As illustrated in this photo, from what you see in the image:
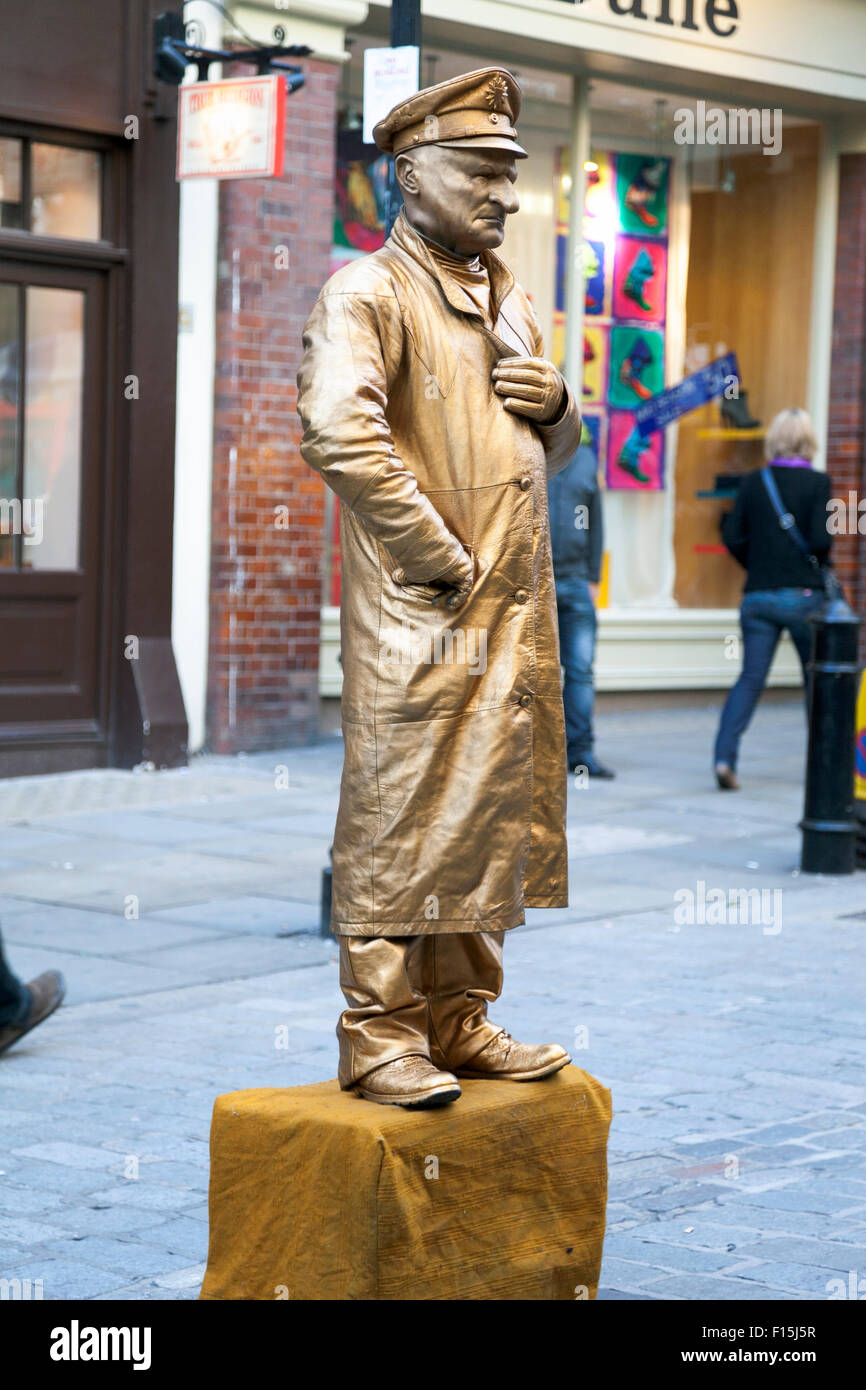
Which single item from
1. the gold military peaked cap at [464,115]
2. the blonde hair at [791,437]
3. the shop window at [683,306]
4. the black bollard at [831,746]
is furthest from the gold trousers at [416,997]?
the shop window at [683,306]

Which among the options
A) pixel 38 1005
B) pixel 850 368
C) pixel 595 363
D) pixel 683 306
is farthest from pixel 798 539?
pixel 38 1005

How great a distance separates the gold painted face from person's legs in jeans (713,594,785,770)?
7.63 meters

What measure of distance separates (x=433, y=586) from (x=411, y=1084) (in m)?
0.97

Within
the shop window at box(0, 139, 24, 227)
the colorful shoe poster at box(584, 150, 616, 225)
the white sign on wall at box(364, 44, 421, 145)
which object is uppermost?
the colorful shoe poster at box(584, 150, 616, 225)

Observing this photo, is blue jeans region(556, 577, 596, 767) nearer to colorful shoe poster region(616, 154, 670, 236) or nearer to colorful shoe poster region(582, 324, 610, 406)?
colorful shoe poster region(582, 324, 610, 406)

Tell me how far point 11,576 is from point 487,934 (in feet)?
25.2

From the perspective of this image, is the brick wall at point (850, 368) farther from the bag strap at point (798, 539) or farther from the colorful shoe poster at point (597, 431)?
the bag strap at point (798, 539)

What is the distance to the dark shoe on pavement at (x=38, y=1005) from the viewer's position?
595cm

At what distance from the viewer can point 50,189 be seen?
11.3 m

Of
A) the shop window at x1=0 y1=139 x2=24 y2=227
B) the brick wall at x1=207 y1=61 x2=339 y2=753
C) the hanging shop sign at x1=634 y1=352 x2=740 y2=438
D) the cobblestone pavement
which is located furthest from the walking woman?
the shop window at x1=0 y1=139 x2=24 y2=227

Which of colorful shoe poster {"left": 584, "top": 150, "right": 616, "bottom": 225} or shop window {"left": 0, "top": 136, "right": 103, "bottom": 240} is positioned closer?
shop window {"left": 0, "top": 136, "right": 103, "bottom": 240}

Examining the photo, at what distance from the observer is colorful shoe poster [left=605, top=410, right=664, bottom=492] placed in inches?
621

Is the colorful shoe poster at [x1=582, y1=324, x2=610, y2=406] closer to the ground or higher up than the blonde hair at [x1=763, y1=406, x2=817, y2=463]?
higher up

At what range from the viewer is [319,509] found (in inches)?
499
